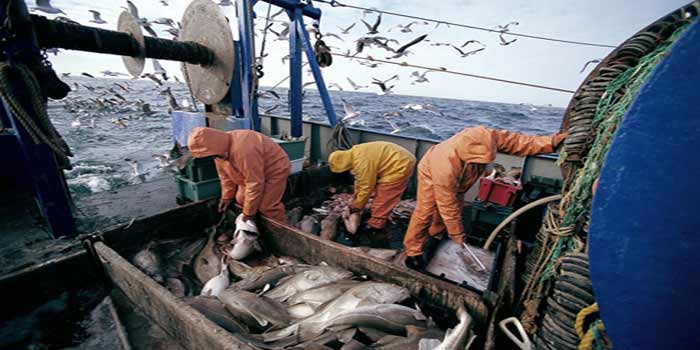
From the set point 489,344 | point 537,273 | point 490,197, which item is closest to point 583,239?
point 537,273

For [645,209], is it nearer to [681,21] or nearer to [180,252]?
[681,21]

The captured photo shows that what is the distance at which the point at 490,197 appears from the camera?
3.95m

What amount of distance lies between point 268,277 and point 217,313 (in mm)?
662

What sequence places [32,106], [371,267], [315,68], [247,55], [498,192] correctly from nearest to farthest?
[371,267]
[32,106]
[498,192]
[247,55]
[315,68]

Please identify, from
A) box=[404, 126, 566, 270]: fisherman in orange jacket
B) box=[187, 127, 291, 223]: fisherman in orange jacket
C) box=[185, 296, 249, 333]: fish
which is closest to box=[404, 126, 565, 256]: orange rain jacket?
box=[404, 126, 566, 270]: fisherman in orange jacket

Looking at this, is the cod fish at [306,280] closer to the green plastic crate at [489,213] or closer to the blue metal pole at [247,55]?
the green plastic crate at [489,213]

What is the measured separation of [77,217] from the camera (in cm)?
482

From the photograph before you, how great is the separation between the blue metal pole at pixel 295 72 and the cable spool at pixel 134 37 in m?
2.73

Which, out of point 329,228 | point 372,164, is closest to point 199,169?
point 329,228

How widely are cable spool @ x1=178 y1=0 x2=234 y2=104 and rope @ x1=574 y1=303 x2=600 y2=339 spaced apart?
6.18 metres

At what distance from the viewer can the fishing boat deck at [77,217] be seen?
3666 millimetres

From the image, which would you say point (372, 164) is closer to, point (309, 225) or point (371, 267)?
point (309, 225)

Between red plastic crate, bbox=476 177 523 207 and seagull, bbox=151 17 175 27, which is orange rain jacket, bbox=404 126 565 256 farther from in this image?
seagull, bbox=151 17 175 27

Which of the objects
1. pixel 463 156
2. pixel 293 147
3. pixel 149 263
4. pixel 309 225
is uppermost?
pixel 463 156
